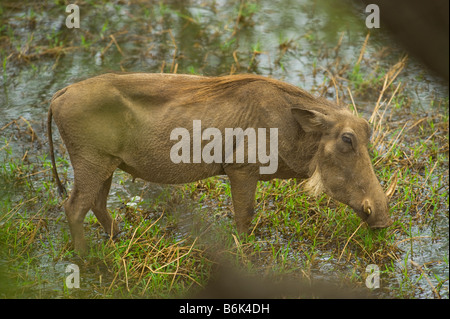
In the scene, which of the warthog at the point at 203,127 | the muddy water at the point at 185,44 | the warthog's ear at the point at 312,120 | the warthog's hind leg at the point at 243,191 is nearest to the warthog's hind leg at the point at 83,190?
the warthog at the point at 203,127

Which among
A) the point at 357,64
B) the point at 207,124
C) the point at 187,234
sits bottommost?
the point at 187,234

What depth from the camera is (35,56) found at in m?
6.28

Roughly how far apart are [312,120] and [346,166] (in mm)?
347

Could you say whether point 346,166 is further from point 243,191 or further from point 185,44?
point 185,44

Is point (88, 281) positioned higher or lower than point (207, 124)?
lower

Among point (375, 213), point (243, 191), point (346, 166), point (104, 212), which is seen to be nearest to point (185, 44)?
point (104, 212)

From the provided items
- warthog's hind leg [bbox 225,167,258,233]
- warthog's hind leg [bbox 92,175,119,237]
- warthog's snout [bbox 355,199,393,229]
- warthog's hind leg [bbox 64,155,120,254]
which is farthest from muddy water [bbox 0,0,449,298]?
warthog's hind leg [bbox 225,167,258,233]

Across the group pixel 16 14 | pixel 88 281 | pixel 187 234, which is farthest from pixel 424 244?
pixel 16 14

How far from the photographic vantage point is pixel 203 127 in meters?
3.57

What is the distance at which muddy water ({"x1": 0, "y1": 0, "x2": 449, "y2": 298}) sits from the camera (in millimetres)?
5922

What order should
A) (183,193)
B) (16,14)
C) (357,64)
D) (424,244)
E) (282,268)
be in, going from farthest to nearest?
(16,14)
(357,64)
(183,193)
(424,244)
(282,268)

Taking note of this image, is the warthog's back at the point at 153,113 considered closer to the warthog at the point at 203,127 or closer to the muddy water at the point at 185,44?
the warthog at the point at 203,127

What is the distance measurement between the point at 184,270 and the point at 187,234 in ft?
1.72

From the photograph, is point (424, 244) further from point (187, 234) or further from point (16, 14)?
point (16, 14)
